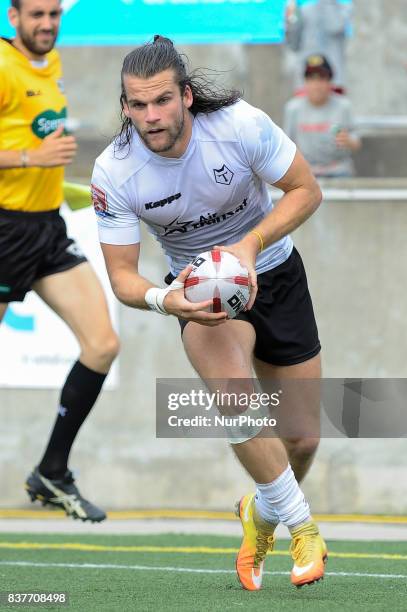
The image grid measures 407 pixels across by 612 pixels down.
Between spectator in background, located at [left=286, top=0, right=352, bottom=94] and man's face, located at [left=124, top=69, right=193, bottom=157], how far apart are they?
5794mm

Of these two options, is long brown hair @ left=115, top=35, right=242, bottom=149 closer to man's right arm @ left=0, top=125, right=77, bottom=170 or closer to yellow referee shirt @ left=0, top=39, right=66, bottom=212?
man's right arm @ left=0, top=125, right=77, bottom=170

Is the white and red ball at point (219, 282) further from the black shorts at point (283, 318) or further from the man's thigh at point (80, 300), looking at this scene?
the man's thigh at point (80, 300)

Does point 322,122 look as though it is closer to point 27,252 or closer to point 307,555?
point 27,252

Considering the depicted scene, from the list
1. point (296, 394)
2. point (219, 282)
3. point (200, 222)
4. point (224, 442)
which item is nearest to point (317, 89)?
point (224, 442)

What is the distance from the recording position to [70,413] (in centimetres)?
725

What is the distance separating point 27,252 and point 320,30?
4.61 meters

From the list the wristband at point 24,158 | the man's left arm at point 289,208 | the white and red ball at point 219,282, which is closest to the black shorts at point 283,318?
the man's left arm at point 289,208

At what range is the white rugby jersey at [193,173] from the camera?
17.5 ft

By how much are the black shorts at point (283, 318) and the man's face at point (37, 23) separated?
1.89 meters

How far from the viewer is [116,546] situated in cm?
792

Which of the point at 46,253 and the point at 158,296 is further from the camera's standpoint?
the point at 46,253

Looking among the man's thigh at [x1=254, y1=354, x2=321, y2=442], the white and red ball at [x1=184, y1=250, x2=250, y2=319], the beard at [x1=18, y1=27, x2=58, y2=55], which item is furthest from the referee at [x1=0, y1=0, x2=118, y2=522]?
the white and red ball at [x1=184, y1=250, x2=250, y2=319]

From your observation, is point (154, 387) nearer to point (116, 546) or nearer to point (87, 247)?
point (87, 247)

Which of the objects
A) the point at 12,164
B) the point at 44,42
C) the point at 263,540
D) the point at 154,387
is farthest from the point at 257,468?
the point at 154,387
